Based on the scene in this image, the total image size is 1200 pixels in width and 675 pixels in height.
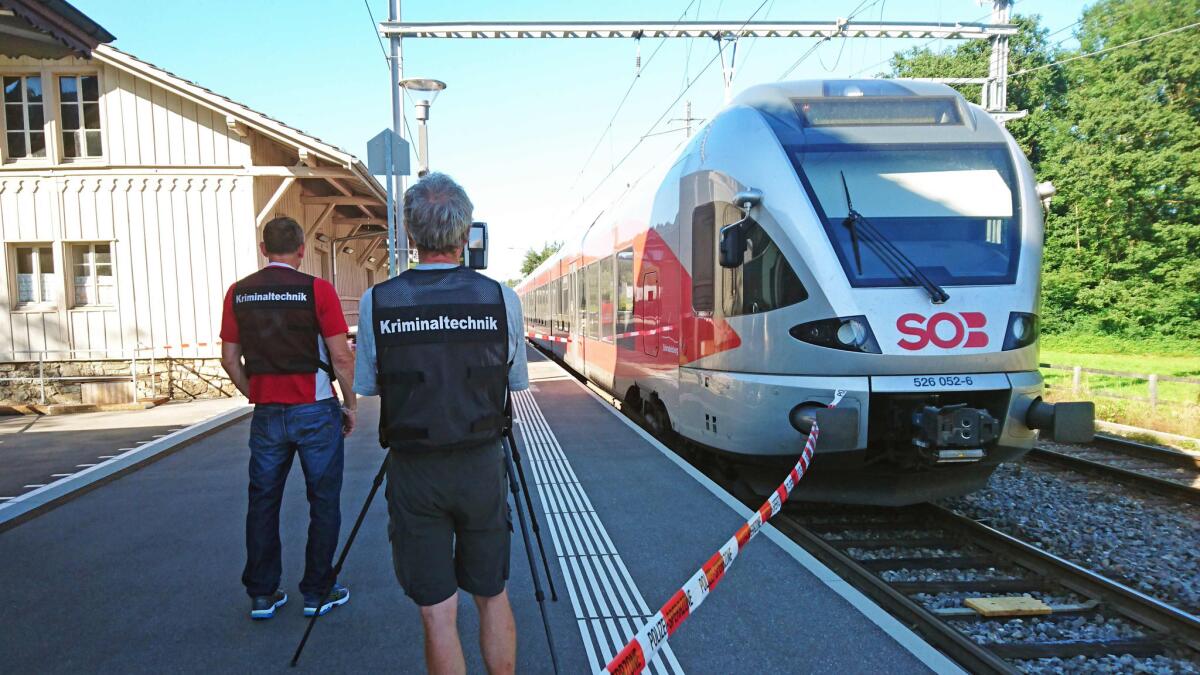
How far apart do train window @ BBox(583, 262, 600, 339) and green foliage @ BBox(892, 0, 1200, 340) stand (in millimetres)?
26836

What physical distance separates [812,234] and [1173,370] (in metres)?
23.8

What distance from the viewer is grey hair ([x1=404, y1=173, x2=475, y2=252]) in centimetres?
239

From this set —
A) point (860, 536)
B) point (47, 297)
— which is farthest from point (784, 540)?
point (47, 297)

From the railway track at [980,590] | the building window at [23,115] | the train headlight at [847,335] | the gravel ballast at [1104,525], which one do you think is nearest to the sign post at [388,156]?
the train headlight at [847,335]

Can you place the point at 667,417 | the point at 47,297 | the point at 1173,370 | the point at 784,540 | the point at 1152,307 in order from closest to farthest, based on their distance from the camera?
the point at 784,540, the point at 667,417, the point at 47,297, the point at 1173,370, the point at 1152,307

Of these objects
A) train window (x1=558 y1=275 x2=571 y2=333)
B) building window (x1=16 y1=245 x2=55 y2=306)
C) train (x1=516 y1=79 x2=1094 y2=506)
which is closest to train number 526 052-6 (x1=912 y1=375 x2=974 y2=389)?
train (x1=516 y1=79 x2=1094 y2=506)

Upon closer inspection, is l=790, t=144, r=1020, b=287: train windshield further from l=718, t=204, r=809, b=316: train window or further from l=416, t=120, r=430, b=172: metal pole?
l=416, t=120, r=430, b=172: metal pole

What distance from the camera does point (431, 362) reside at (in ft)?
7.41

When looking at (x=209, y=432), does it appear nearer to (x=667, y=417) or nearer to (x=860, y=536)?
(x=667, y=417)

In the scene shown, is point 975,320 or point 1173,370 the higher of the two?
point 975,320

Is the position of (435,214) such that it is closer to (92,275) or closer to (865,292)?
(865,292)

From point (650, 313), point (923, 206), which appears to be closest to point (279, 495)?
point (923, 206)

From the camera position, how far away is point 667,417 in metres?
7.43

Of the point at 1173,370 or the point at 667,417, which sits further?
the point at 1173,370
